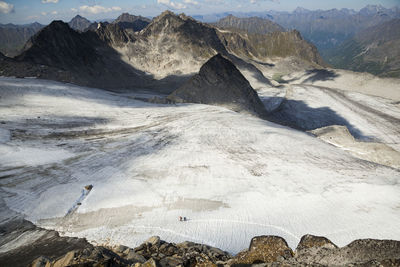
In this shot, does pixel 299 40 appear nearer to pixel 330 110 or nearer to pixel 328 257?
pixel 330 110

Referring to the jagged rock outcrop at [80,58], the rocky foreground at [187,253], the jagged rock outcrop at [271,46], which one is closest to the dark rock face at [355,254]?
the rocky foreground at [187,253]

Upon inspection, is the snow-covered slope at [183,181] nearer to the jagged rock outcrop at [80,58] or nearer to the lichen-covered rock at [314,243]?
the lichen-covered rock at [314,243]

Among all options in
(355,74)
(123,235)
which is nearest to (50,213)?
(123,235)

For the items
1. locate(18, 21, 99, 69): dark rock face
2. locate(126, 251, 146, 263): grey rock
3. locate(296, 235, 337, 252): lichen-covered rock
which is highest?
locate(18, 21, 99, 69): dark rock face

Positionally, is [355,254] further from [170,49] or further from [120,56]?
[120,56]

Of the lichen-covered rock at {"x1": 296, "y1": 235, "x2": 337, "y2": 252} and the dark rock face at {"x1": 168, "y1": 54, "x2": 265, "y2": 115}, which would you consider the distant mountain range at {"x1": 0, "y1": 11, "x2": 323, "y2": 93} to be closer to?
the dark rock face at {"x1": 168, "y1": 54, "x2": 265, "y2": 115}

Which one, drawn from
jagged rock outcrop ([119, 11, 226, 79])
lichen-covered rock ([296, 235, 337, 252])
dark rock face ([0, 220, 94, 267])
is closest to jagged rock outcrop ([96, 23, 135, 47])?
jagged rock outcrop ([119, 11, 226, 79])

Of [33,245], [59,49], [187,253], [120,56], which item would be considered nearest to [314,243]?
[187,253]
